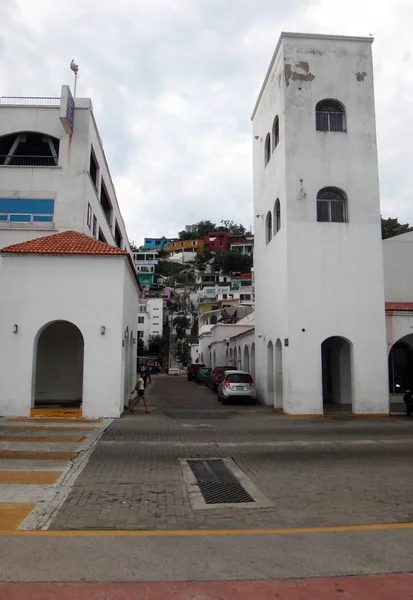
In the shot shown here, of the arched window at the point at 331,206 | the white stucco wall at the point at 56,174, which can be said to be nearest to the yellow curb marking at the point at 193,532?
the arched window at the point at 331,206

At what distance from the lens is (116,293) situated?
15.5m

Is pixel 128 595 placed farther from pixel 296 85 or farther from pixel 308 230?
pixel 296 85

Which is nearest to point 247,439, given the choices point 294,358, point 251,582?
point 294,358

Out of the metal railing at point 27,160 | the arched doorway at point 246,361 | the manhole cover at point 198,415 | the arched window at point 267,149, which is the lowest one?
the manhole cover at point 198,415

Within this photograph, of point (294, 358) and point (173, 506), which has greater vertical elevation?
point (294, 358)

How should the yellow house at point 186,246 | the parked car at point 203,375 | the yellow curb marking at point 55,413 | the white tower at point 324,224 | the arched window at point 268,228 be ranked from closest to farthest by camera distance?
1. the yellow curb marking at point 55,413
2. the white tower at point 324,224
3. the arched window at point 268,228
4. the parked car at point 203,375
5. the yellow house at point 186,246

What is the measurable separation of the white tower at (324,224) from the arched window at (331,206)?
0.04 meters

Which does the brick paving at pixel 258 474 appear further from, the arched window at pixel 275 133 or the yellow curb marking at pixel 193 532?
the arched window at pixel 275 133

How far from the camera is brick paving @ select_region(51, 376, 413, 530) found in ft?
19.6

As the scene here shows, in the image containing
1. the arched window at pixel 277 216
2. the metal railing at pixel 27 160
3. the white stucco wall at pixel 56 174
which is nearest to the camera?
the arched window at pixel 277 216

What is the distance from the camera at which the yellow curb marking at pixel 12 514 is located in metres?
5.50

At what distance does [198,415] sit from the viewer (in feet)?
55.4

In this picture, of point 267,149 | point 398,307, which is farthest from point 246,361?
point 267,149

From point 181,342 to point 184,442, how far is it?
212 ft
